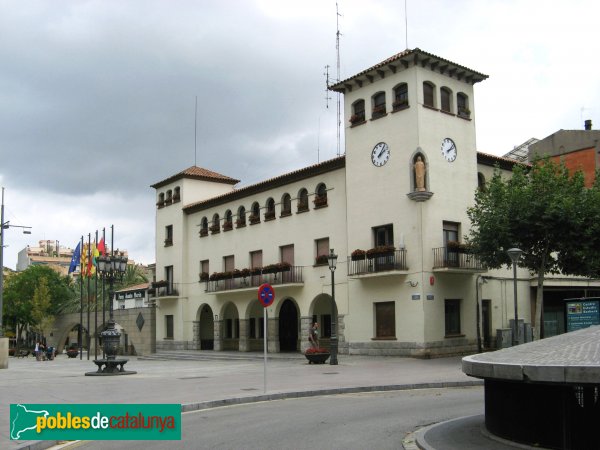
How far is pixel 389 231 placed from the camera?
104 feet

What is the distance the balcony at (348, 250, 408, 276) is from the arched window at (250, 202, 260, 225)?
9.56 m

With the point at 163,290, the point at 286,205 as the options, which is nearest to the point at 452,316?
the point at 286,205

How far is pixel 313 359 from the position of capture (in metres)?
27.9

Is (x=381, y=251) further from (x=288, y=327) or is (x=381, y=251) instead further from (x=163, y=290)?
(x=163, y=290)

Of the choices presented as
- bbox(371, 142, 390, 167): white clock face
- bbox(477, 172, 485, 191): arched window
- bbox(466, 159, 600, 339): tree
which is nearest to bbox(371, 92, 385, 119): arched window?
bbox(371, 142, 390, 167): white clock face

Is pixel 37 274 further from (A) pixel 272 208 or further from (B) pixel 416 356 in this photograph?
(B) pixel 416 356

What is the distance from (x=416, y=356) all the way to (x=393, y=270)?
382 centimetres

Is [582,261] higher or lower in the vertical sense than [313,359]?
higher

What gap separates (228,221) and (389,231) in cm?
1427

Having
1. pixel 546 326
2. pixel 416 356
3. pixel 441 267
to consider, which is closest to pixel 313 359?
pixel 416 356

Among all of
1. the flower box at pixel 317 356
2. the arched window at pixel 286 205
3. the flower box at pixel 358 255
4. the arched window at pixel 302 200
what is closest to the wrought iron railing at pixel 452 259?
the flower box at pixel 358 255

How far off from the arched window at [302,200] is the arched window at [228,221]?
7015 mm

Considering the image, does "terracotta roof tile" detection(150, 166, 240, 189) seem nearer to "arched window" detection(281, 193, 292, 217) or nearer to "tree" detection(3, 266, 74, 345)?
"arched window" detection(281, 193, 292, 217)

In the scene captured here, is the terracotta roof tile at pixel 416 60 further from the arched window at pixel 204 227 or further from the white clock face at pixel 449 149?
the arched window at pixel 204 227
